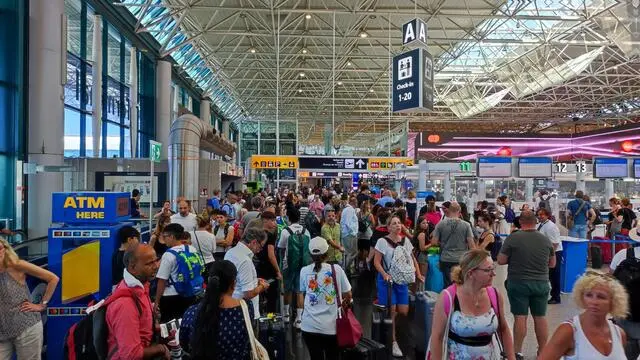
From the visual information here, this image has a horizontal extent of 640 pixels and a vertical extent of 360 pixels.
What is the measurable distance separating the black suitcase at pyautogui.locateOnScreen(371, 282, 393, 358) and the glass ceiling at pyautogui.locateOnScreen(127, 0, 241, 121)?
43.8ft

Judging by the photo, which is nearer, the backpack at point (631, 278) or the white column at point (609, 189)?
the backpack at point (631, 278)

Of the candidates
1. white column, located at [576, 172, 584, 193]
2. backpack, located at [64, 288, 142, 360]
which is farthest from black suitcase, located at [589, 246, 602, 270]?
backpack, located at [64, 288, 142, 360]

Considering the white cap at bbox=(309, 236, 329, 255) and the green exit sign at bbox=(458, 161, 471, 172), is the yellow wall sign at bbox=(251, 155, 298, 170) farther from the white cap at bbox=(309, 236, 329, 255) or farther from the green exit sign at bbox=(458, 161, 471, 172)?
the white cap at bbox=(309, 236, 329, 255)

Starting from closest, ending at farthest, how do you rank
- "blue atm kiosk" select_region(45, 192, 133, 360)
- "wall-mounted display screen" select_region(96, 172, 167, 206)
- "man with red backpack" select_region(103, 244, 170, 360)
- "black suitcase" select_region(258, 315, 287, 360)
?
"man with red backpack" select_region(103, 244, 170, 360)
"black suitcase" select_region(258, 315, 287, 360)
"blue atm kiosk" select_region(45, 192, 133, 360)
"wall-mounted display screen" select_region(96, 172, 167, 206)

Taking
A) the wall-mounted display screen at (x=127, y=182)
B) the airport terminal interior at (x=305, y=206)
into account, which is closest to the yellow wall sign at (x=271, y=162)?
the airport terminal interior at (x=305, y=206)

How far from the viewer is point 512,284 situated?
4.56m

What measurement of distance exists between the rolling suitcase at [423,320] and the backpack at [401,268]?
25 cm

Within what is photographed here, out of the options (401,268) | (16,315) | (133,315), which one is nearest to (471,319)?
(133,315)

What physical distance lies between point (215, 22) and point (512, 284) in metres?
18.1

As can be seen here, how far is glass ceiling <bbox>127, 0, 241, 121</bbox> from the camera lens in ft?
56.4

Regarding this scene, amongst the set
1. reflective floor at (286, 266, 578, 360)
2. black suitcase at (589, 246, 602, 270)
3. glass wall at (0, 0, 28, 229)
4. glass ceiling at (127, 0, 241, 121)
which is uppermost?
glass ceiling at (127, 0, 241, 121)

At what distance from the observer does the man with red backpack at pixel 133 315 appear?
2.40m

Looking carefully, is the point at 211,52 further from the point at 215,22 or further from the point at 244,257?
the point at 244,257

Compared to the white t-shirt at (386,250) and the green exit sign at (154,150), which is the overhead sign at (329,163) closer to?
the green exit sign at (154,150)
